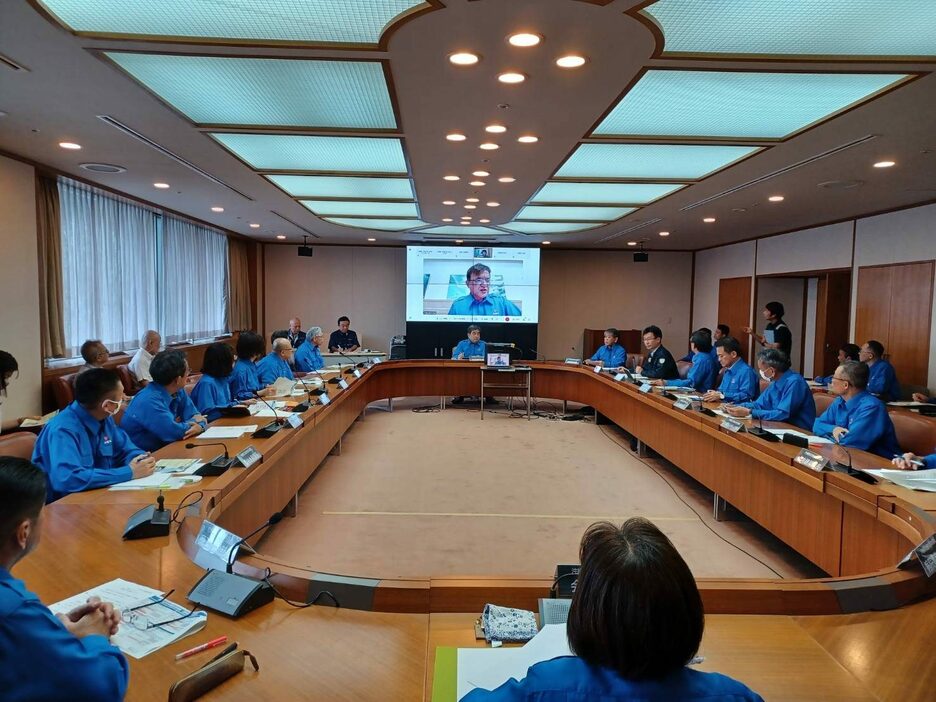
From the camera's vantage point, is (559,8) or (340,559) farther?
(340,559)

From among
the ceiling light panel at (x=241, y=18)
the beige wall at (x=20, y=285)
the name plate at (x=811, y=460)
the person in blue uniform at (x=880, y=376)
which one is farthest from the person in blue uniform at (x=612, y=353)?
the beige wall at (x=20, y=285)

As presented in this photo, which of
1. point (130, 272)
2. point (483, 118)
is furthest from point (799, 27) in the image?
point (130, 272)

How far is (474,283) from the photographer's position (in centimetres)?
1070

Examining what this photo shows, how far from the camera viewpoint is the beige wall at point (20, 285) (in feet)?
16.0

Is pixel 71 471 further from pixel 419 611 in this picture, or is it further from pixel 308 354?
pixel 308 354

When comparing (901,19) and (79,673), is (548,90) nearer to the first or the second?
(901,19)

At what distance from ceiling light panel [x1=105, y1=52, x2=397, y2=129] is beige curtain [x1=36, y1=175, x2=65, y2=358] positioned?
278 cm

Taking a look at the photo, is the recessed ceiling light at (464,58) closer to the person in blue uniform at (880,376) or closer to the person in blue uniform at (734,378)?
the person in blue uniform at (734,378)

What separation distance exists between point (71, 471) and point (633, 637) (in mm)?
2402

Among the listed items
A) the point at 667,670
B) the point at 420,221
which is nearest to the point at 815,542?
the point at 667,670

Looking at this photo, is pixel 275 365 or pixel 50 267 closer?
pixel 50 267

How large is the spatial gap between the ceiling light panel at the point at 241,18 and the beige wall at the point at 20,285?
3.18 metres

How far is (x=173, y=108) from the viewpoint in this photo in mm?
3531

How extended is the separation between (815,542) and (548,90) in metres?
2.71
